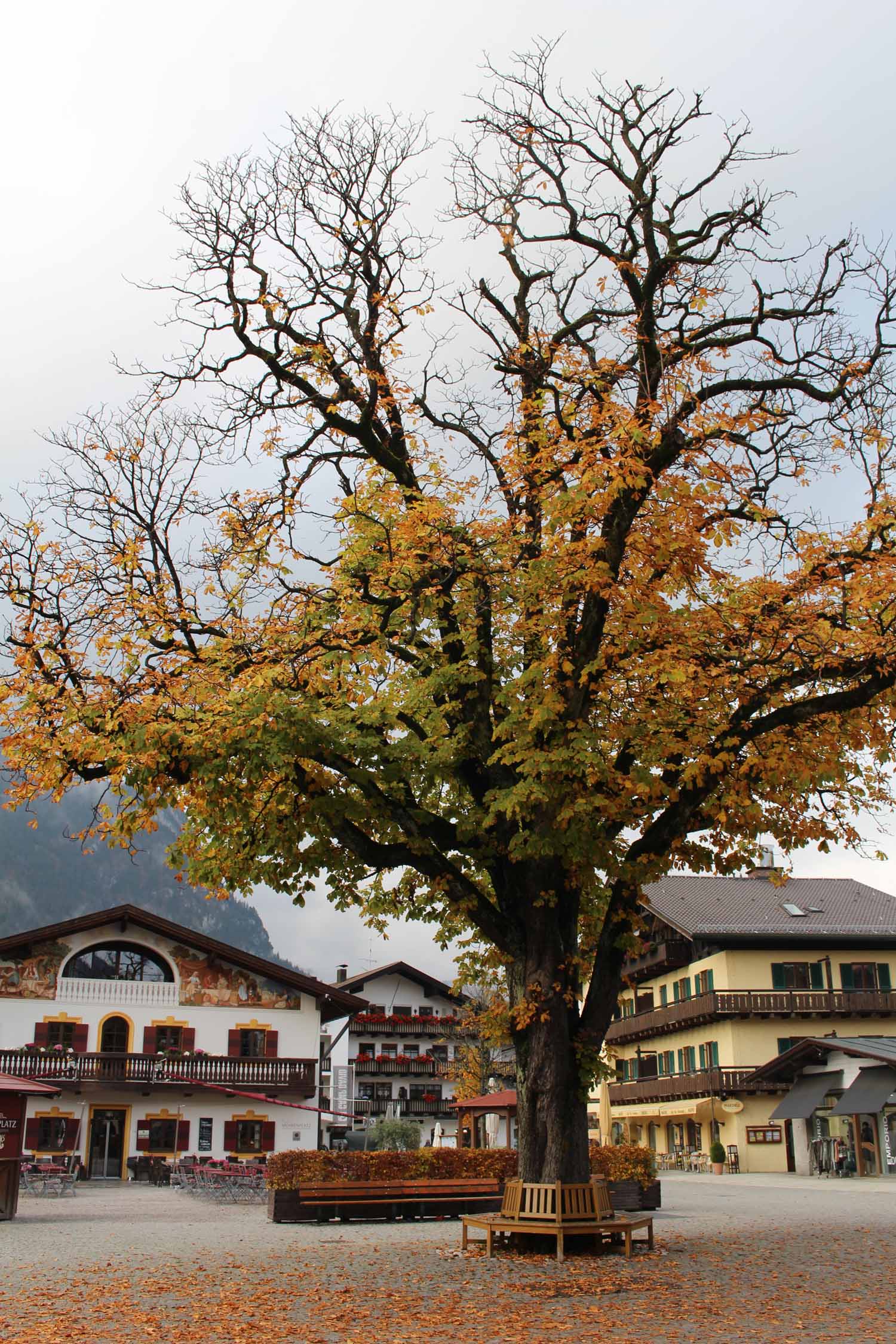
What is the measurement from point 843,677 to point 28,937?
113 ft

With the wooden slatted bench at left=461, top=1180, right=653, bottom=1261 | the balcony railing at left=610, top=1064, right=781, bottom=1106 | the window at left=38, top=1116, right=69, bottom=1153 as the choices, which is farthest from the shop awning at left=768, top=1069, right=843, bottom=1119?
the wooden slatted bench at left=461, top=1180, right=653, bottom=1261

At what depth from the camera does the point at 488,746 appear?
48.2 feet

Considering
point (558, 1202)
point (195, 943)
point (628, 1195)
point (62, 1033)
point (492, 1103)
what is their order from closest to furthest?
point (558, 1202)
point (628, 1195)
point (492, 1103)
point (62, 1033)
point (195, 943)

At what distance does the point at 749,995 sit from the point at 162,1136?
2267cm

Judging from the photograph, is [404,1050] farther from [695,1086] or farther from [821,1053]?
[821,1053]

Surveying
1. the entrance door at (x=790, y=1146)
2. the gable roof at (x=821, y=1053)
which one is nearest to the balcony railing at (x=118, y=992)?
the gable roof at (x=821, y=1053)

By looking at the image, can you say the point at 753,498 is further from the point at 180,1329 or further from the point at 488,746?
the point at 180,1329

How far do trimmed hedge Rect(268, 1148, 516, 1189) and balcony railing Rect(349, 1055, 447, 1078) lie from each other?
42907mm

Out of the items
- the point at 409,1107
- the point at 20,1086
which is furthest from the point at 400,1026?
the point at 20,1086

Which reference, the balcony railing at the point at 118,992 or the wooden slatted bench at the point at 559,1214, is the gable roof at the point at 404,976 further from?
the wooden slatted bench at the point at 559,1214

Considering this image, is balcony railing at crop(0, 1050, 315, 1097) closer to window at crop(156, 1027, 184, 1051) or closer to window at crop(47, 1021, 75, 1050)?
window at crop(156, 1027, 184, 1051)

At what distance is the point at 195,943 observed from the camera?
139 feet

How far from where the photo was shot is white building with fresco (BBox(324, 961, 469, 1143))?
65750 mm

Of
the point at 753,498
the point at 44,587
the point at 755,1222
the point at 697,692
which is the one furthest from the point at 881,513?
the point at 755,1222
